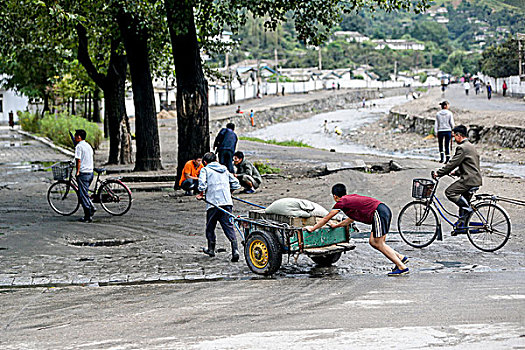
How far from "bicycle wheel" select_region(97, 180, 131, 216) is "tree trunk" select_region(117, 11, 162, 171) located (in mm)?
7417

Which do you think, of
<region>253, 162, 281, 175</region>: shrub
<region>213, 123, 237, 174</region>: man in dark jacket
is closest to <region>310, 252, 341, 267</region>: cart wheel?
<region>213, 123, 237, 174</region>: man in dark jacket

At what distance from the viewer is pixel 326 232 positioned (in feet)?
30.4

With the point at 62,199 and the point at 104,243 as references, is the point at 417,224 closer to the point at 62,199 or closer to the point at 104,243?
the point at 104,243

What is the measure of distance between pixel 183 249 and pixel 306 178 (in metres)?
9.94

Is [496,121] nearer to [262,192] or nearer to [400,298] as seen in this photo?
[262,192]

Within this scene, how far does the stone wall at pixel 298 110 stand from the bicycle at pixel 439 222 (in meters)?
39.5

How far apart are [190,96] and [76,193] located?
15.6 ft

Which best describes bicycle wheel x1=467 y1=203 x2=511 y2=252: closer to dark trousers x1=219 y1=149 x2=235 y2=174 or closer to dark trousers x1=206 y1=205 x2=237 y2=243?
dark trousers x1=206 y1=205 x2=237 y2=243

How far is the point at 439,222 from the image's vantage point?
1096 cm

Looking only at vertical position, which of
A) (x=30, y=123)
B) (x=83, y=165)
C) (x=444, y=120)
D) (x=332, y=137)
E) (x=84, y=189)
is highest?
(x=30, y=123)

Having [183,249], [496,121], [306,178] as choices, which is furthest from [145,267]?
[496,121]

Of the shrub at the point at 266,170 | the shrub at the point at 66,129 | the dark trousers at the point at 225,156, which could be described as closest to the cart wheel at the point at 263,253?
the dark trousers at the point at 225,156

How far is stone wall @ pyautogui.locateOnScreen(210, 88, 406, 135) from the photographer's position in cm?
6456

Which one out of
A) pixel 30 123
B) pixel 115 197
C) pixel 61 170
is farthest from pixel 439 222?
pixel 30 123
